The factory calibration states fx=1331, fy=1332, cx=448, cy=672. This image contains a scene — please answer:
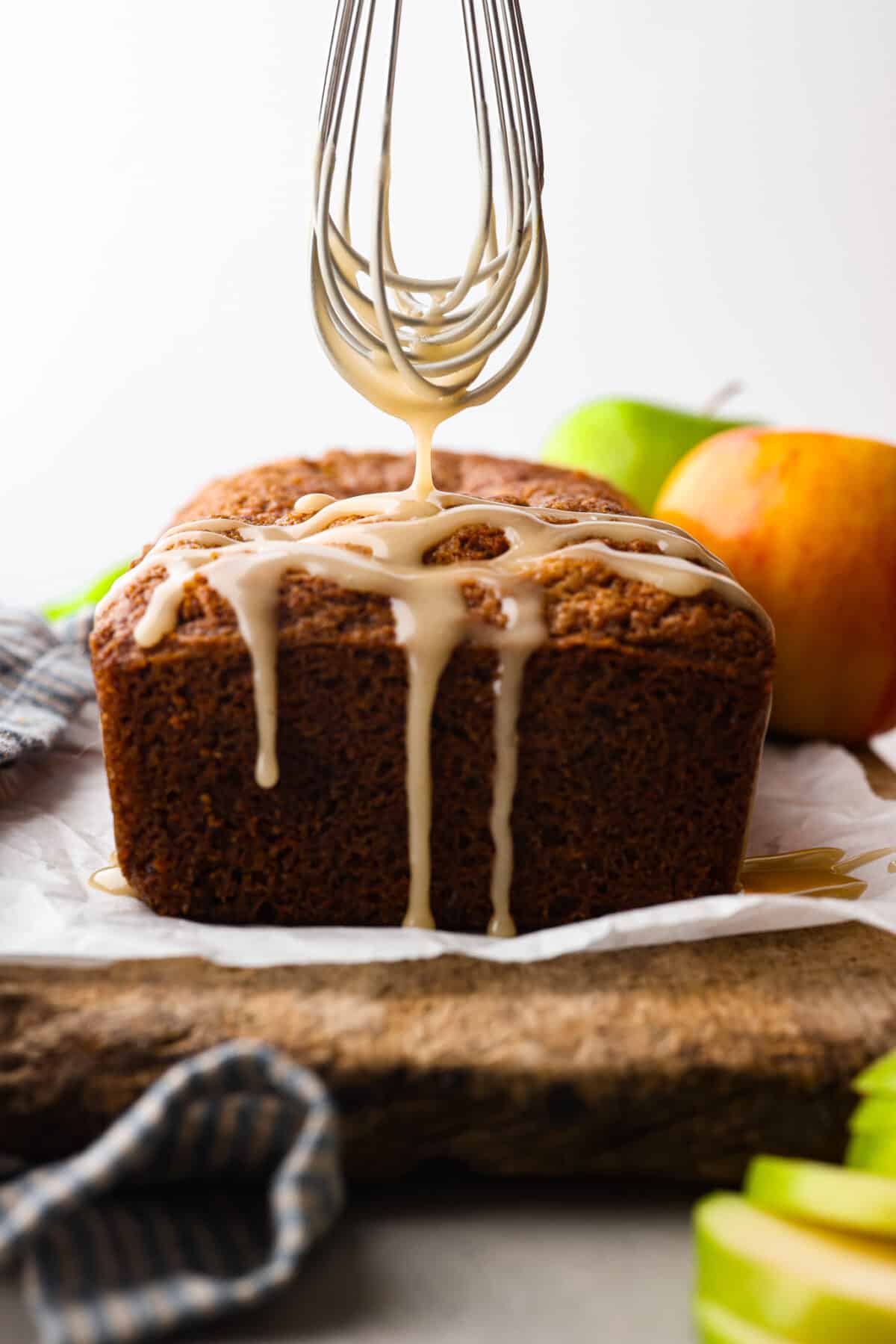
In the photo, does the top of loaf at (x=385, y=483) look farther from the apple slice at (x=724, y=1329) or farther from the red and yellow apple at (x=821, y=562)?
the apple slice at (x=724, y=1329)

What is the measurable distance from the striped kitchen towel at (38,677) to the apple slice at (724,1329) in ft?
3.57

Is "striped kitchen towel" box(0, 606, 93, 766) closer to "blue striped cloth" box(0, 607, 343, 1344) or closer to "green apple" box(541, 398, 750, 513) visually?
"blue striped cloth" box(0, 607, 343, 1344)

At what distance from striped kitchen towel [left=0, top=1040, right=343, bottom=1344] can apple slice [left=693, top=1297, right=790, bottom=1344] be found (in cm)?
27

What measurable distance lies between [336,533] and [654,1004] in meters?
0.61

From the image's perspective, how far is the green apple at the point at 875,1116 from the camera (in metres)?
1.01

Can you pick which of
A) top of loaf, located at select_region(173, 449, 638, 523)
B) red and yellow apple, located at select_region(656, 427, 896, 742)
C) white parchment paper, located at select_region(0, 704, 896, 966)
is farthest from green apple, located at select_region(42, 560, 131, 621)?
red and yellow apple, located at select_region(656, 427, 896, 742)

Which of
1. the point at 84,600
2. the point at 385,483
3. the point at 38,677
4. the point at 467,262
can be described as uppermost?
the point at 467,262

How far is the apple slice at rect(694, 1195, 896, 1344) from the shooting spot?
0.84 meters

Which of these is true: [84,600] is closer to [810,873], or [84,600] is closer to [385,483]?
[385,483]

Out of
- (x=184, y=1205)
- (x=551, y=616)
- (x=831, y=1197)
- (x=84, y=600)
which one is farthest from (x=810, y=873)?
(x=84, y=600)

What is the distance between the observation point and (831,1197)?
88cm

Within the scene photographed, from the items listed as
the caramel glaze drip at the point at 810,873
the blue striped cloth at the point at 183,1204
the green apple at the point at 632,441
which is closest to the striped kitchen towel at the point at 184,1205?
the blue striped cloth at the point at 183,1204

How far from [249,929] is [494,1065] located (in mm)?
369

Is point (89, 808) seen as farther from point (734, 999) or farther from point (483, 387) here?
point (734, 999)
